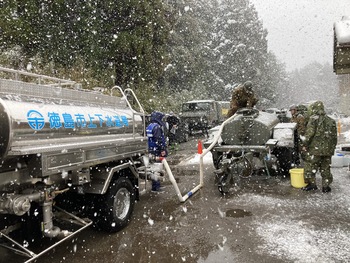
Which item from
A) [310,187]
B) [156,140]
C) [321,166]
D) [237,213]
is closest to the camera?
[237,213]

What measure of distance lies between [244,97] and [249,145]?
4.52 feet

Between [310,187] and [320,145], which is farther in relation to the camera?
[310,187]

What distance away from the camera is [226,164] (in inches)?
259

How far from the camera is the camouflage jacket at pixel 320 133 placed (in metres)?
6.30

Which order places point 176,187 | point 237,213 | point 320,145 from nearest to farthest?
point 237,213 < point 176,187 < point 320,145

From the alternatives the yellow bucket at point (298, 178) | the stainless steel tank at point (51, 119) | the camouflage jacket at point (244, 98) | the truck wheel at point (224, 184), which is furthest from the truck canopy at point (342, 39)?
the stainless steel tank at point (51, 119)

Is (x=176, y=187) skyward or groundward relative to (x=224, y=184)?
skyward

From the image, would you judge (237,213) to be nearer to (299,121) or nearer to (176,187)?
(176,187)

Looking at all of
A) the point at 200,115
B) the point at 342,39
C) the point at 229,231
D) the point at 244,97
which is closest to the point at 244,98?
the point at 244,97

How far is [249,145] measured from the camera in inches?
299

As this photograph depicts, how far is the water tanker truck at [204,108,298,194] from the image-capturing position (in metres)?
6.88

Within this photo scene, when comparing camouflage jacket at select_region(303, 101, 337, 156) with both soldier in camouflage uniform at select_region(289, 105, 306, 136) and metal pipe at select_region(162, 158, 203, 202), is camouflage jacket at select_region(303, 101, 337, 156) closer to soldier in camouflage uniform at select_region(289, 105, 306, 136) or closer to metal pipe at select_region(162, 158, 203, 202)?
soldier in camouflage uniform at select_region(289, 105, 306, 136)

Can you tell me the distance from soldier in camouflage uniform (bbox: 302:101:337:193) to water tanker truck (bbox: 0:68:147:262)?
363 cm

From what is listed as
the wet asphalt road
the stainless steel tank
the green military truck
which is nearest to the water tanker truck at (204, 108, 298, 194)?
the wet asphalt road
